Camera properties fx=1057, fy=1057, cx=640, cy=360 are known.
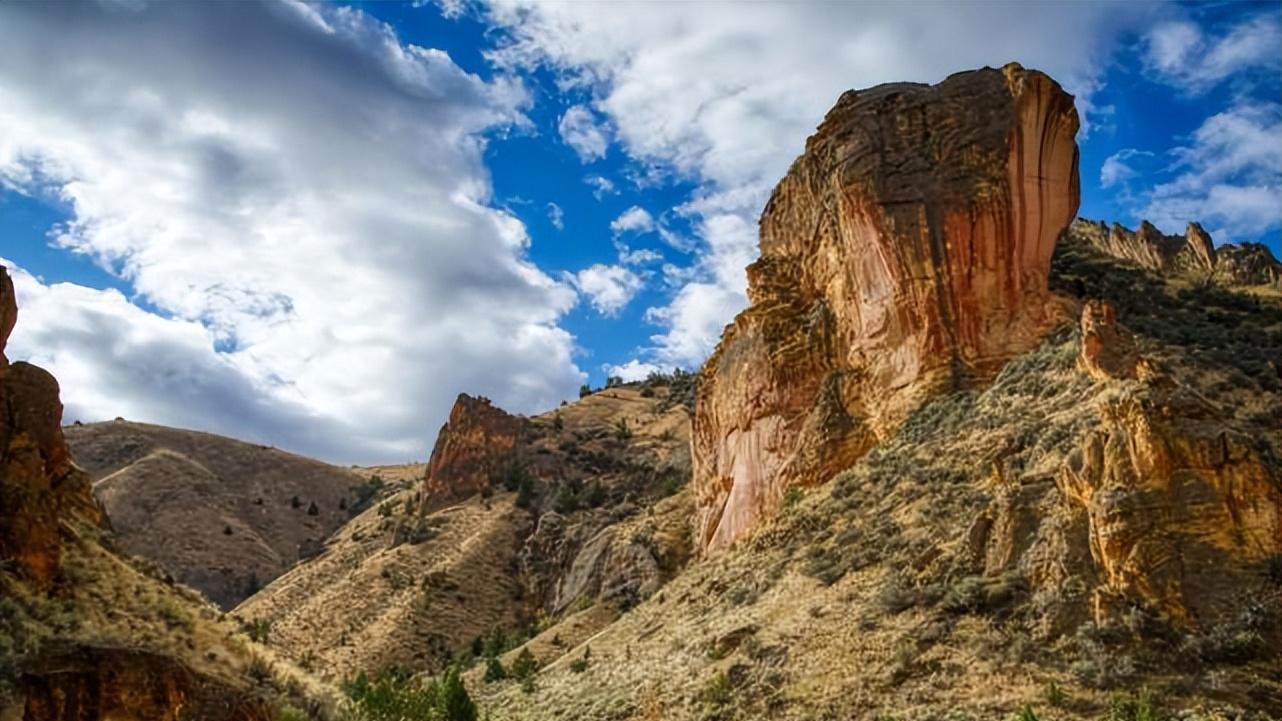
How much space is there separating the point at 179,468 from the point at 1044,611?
81.8 metres

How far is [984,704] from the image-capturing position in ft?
64.1

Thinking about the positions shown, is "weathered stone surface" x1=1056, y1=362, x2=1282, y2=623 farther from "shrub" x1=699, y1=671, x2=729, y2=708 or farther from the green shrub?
the green shrub

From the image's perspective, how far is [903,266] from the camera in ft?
118

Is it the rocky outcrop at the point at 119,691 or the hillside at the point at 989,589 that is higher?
the hillside at the point at 989,589

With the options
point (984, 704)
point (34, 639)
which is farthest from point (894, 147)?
point (34, 639)

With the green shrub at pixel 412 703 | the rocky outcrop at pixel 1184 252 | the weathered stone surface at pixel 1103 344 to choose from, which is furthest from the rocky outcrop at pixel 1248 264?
the green shrub at pixel 412 703

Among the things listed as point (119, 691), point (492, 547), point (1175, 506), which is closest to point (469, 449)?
point (492, 547)

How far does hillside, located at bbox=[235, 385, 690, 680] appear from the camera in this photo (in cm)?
5106

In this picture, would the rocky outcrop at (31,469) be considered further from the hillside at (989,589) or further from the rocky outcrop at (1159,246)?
the rocky outcrop at (1159,246)

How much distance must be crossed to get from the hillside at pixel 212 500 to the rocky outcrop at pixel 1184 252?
197 ft

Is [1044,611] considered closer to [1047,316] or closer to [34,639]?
[1047,316]

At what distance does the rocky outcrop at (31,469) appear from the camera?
21047mm

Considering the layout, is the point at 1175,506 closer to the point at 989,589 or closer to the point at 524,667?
the point at 989,589

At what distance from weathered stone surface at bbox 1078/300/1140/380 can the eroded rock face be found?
22.8ft
